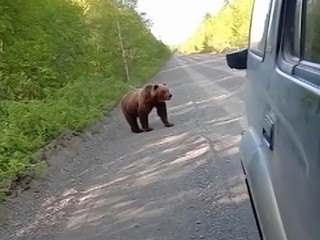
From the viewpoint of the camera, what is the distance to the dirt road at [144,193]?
184 inches

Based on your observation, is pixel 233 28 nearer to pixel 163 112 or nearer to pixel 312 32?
pixel 163 112

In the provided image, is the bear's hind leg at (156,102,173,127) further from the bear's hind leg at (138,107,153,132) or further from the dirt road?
the dirt road

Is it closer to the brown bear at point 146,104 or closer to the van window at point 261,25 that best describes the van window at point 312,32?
the van window at point 261,25

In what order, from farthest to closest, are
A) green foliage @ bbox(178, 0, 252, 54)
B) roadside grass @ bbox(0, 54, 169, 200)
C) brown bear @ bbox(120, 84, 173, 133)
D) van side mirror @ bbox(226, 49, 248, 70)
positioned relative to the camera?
green foliage @ bbox(178, 0, 252, 54) → brown bear @ bbox(120, 84, 173, 133) → roadside grass @ bbox(0, 54, 169, 200) → van side mirror @ bbox(226, 49, 248, 70)

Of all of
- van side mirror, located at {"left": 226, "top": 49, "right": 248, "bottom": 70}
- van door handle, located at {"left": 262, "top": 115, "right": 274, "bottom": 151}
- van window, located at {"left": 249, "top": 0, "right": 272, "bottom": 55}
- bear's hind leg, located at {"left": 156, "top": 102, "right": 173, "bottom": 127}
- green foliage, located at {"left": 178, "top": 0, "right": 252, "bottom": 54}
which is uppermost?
van window, located at {"left": 249, "top": 0, "right": 272, "bottom": 55}

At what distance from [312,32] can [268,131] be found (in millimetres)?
592

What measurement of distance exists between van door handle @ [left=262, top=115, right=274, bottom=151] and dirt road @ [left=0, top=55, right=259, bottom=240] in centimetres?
202

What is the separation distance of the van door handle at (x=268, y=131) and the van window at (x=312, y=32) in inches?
16.1

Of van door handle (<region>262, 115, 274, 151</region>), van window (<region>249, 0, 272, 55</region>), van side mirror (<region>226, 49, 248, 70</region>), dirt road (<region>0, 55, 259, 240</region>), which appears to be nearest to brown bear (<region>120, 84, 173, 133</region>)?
dirt road (<region>0, 55, 259, 240</region>)

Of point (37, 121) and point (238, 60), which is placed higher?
point (238, 60)

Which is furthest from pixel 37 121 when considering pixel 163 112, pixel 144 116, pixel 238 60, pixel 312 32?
pixel 312 32

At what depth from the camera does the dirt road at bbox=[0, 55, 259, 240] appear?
15.4 feet

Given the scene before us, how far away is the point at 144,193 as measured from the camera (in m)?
5.77

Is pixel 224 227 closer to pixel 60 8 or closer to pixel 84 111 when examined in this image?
pixel 84 111
